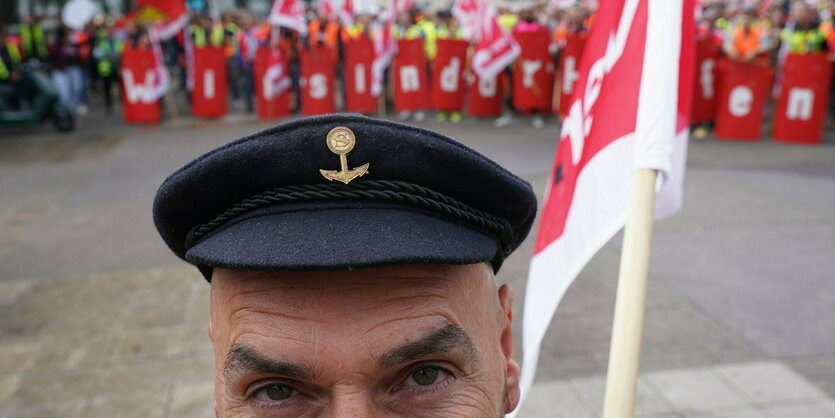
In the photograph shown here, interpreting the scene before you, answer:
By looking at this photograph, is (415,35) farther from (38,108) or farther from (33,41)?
(33,41)

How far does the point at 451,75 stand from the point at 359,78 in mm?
1752

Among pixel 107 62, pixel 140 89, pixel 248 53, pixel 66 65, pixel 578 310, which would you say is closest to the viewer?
pixel 578 310

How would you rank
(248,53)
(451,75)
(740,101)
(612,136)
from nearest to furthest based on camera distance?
(612,136)
(740,101)
(451,75)
(248,53)

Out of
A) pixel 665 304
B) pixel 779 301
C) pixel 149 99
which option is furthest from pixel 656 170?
pixel 149 99

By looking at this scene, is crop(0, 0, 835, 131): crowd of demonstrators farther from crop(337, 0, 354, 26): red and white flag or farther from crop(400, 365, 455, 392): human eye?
crop(400, 365, 455, 392): human eye

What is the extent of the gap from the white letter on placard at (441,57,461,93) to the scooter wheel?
685 centimetres

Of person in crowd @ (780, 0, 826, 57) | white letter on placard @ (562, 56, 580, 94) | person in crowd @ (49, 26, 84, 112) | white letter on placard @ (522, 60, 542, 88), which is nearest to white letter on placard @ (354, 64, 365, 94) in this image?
white letter on placard @ (522, 60, 542, 88)

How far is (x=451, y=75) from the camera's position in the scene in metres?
12.5

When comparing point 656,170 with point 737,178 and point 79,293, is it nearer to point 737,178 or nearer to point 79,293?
point 79,293

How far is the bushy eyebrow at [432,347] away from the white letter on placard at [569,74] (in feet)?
35.1

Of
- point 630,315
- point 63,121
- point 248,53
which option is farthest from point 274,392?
point 248,53

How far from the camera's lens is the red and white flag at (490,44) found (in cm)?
1113

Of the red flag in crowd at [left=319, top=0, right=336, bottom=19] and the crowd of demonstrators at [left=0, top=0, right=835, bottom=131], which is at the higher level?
the red flag in crowd at [left=319, top=0, right=336, bottom=19]

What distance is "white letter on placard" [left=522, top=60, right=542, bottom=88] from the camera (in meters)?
11.9
